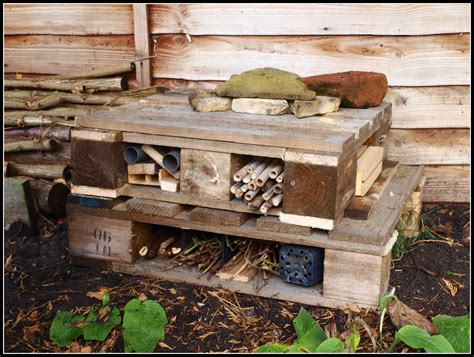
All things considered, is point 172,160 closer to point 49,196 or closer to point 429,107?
point 49,196

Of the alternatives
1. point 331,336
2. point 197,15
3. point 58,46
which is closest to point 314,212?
point 331,336

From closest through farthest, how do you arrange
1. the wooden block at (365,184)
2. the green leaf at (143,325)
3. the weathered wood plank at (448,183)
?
the green leaf at (143,325)
the wooden block at (365,184)
the weathered wood plank at (448,183)

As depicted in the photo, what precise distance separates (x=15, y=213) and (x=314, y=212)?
2.22 metres

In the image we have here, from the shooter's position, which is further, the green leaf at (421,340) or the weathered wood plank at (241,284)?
the weathered wood plank at (241,284)

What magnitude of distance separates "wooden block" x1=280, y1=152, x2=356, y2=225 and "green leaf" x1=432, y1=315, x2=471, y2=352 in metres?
0.69

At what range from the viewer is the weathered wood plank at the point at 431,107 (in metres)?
4.74

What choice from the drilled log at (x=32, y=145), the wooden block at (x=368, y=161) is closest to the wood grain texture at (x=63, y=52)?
the drilled log at (x=32, y=145)

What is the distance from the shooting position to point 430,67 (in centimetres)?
471

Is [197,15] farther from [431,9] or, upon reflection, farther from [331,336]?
[331,336]

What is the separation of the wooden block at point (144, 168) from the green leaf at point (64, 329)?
34.6 inches

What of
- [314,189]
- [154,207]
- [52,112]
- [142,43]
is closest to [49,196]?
[52,112]

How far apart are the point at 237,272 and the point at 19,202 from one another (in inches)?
67.6

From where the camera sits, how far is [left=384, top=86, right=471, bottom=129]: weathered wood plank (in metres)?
4.74

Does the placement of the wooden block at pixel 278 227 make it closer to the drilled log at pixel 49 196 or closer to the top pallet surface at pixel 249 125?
the top pallet surface at pixel 249 125
